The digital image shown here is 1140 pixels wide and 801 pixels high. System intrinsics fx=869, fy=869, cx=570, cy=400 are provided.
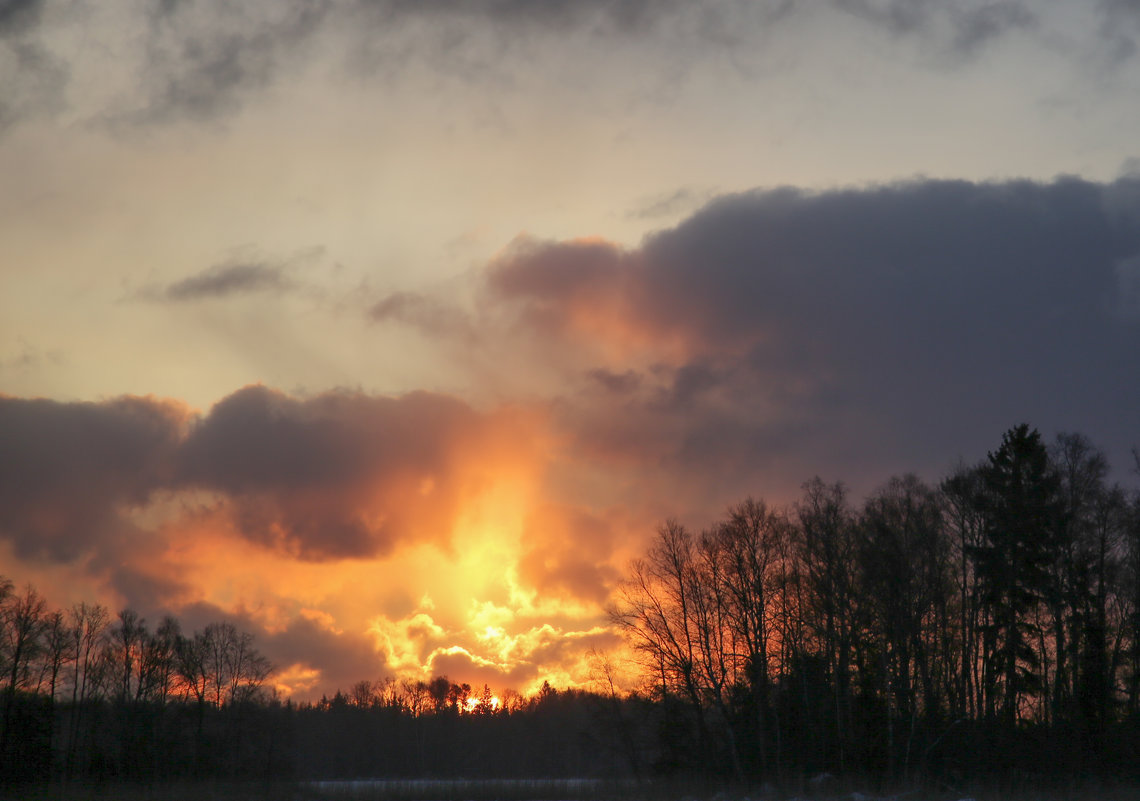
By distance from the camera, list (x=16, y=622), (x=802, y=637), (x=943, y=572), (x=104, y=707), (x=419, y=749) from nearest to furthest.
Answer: (x=943, y=572) → (x=802, y=637) → (x=16, y=622) → (x=104, y=707) → (x=419, y=749)

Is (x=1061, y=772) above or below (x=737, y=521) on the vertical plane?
below

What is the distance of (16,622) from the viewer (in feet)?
287

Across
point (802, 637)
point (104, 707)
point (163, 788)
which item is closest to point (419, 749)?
point (104, 707)

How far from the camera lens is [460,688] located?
6737 inches

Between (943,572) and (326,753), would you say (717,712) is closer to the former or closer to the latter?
(943,572)

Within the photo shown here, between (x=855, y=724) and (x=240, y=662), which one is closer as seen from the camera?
(x=855, y=724)

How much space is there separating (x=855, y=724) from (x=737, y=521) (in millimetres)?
17324

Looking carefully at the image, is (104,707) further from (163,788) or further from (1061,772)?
(1061,772)

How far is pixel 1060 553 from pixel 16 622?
3702 inches

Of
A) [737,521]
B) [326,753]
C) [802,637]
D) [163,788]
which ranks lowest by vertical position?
[326,753]

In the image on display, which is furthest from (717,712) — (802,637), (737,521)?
(737,521)

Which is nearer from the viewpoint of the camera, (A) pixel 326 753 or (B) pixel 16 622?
(B) pixel 16 622

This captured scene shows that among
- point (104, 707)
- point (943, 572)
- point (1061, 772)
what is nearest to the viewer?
point (1061, 772)

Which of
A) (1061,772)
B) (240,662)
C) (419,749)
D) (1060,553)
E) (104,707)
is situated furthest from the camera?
(419,749)
